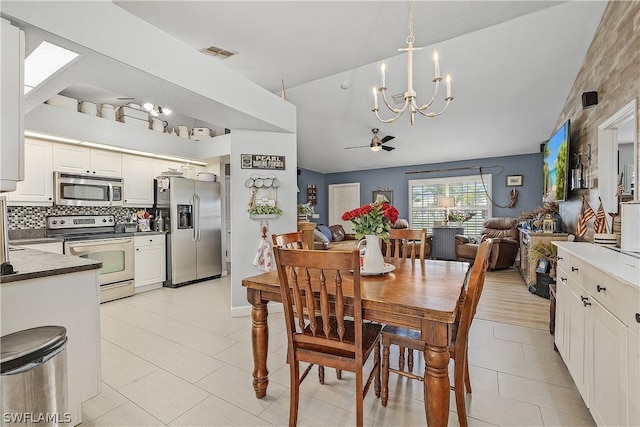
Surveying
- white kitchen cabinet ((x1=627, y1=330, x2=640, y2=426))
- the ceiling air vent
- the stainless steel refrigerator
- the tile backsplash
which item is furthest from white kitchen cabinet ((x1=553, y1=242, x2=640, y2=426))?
the tile backsplash

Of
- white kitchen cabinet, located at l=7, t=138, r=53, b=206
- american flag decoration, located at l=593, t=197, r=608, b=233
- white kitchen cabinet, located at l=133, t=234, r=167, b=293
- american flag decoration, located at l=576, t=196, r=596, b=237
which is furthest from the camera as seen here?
white kitchen cabinet, located at l=133, t=234, r=167, b=293

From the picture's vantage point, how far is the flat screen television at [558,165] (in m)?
3.66

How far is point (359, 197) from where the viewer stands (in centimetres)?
882

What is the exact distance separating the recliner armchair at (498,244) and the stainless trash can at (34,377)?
5.68 metres

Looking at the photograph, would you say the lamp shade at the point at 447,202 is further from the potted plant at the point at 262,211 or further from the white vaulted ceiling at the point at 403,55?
the potted plant at the point at 262,211

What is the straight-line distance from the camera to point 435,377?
1352mm

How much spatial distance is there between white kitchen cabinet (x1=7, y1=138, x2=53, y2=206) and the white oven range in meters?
0.32

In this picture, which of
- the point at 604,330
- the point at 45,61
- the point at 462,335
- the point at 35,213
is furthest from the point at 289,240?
the point at 35,213

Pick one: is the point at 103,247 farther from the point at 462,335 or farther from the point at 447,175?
the point at 447,175

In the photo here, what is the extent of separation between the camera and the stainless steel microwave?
3707 mm

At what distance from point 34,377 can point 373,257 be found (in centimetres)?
173

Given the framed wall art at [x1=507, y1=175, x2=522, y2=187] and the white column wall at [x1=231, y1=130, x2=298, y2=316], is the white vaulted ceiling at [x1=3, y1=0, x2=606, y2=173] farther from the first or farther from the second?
the framed wall art at [x1=507, y1=175, x2=522, y2=187]

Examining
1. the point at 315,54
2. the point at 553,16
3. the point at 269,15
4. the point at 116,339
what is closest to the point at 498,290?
the point at 553,16

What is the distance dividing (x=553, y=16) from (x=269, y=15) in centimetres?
294
